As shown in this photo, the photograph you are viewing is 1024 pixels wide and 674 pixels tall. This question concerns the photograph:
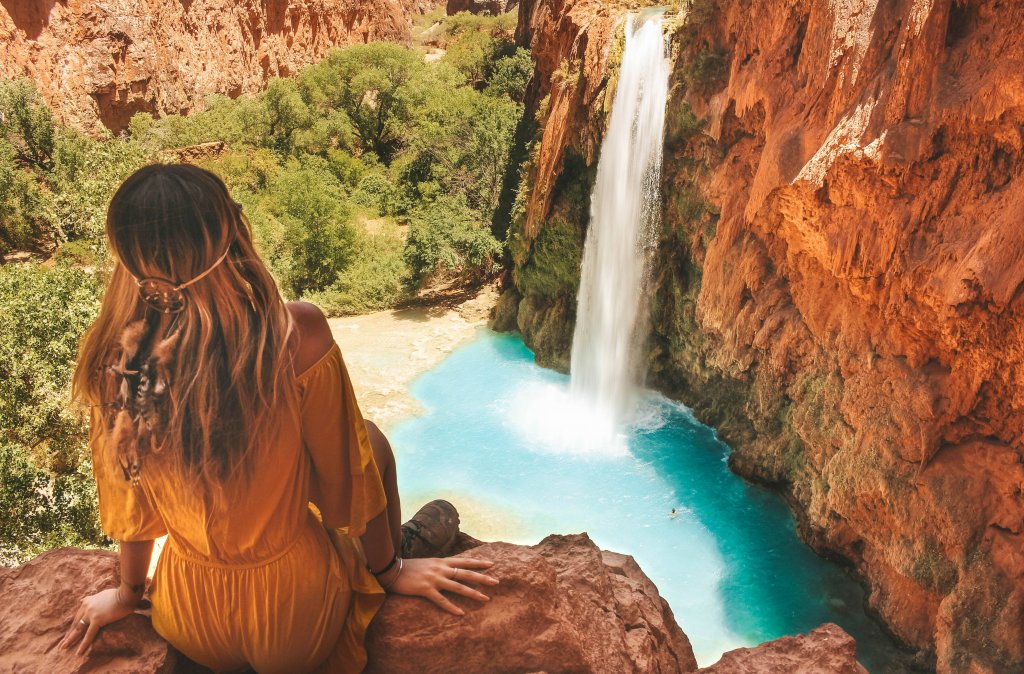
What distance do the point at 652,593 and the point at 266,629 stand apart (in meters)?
1.90

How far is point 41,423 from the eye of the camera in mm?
7230

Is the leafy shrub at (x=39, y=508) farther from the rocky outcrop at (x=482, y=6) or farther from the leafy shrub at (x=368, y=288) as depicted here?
the rocky outcrop at (x=482, y=6)

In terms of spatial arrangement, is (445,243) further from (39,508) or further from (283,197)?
(39,508)

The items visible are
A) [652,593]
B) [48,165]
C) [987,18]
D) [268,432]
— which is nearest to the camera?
[268,432]

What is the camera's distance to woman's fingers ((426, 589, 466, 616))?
2.41 metres

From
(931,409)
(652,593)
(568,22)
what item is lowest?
(931,409)

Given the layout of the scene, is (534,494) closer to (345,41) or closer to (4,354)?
(4,354)

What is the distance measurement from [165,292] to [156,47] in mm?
26033

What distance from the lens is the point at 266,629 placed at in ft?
6.91

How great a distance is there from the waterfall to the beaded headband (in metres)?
10.5

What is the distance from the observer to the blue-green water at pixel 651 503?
8.04 metres

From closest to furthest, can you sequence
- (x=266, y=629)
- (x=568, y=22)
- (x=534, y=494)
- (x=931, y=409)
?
(x=266, y=629), (x=931, y=409), (x=534, y=494), (x=568, y=22)

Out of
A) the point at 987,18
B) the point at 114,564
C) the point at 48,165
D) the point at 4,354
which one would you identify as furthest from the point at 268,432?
the point at 48,165

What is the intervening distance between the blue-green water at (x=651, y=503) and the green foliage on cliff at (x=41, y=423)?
425 cm
